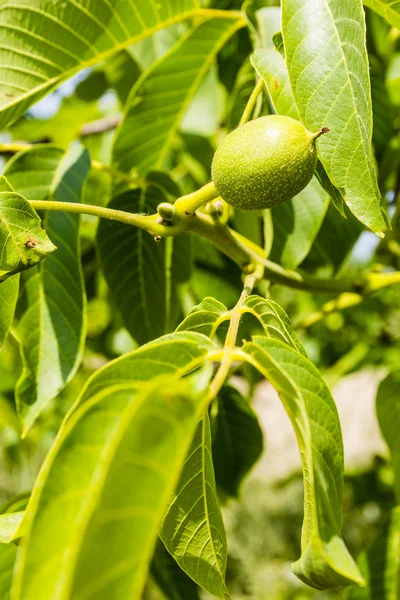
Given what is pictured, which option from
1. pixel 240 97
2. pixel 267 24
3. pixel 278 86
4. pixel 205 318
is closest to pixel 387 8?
pixel 278 86

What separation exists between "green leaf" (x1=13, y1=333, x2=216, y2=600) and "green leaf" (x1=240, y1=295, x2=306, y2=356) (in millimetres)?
263

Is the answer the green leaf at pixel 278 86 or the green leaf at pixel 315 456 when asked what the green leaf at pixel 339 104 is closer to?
the green leaf at pixel 278 86

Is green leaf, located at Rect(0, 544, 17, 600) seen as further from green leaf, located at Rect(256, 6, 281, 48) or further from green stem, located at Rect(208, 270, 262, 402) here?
green leaf, located at Rect(256, 6, 281, 48)

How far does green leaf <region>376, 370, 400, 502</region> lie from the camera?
4.89 feet

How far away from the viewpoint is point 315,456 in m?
0.68

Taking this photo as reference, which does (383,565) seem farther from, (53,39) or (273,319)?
(53,39)

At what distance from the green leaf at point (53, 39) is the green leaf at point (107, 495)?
2.52 feet

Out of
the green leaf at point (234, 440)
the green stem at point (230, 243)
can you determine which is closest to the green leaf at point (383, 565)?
the green leaf at point (234, 440)

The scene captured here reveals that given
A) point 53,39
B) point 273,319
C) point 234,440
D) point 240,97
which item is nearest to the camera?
point 273,319

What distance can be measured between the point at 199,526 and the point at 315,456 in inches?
11.9

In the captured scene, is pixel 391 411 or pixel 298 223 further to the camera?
pixel 391 411

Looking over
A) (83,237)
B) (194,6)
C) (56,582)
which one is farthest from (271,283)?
(56,582)

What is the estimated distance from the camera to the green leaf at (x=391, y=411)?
149 cm

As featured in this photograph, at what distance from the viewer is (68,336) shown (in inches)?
49.5
